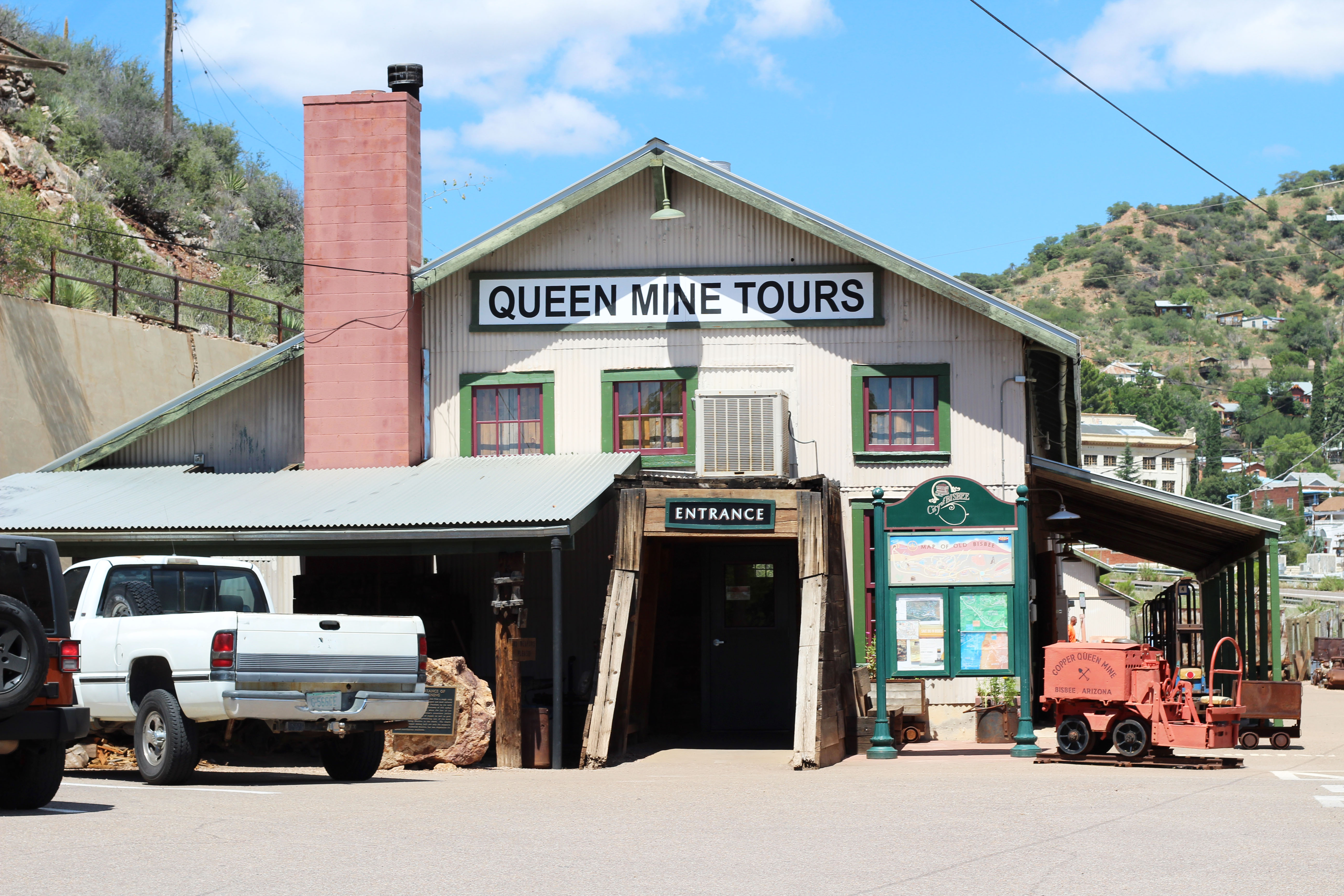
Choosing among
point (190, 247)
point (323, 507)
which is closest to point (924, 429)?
point (323, 507)

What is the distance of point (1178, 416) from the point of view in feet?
570

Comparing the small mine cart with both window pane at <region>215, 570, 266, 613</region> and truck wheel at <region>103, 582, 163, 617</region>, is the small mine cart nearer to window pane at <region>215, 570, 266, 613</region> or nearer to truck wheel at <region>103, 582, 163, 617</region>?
window pane at <region>215, 570, 266, 613</region>

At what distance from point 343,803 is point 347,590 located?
28.6ft

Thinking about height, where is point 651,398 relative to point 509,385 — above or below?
below

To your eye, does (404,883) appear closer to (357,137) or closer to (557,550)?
(557,550)

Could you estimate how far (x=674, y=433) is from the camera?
19.5m

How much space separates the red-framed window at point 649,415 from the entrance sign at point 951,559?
174 inches

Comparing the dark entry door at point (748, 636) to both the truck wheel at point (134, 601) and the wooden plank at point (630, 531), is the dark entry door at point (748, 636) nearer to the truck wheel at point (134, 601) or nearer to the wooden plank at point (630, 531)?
the wooden plank at point (630, 531)

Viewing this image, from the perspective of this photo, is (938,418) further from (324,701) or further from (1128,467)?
(1128,467)

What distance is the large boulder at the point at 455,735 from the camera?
1520 centimetres

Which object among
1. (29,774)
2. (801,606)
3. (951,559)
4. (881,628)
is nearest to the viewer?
(29,774)

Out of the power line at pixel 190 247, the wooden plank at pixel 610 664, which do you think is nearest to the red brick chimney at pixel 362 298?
the power line at pixel 190 247

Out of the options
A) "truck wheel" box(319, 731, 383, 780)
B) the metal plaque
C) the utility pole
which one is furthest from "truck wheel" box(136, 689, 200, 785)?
the utility pole

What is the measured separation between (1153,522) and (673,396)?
25.9 ft
